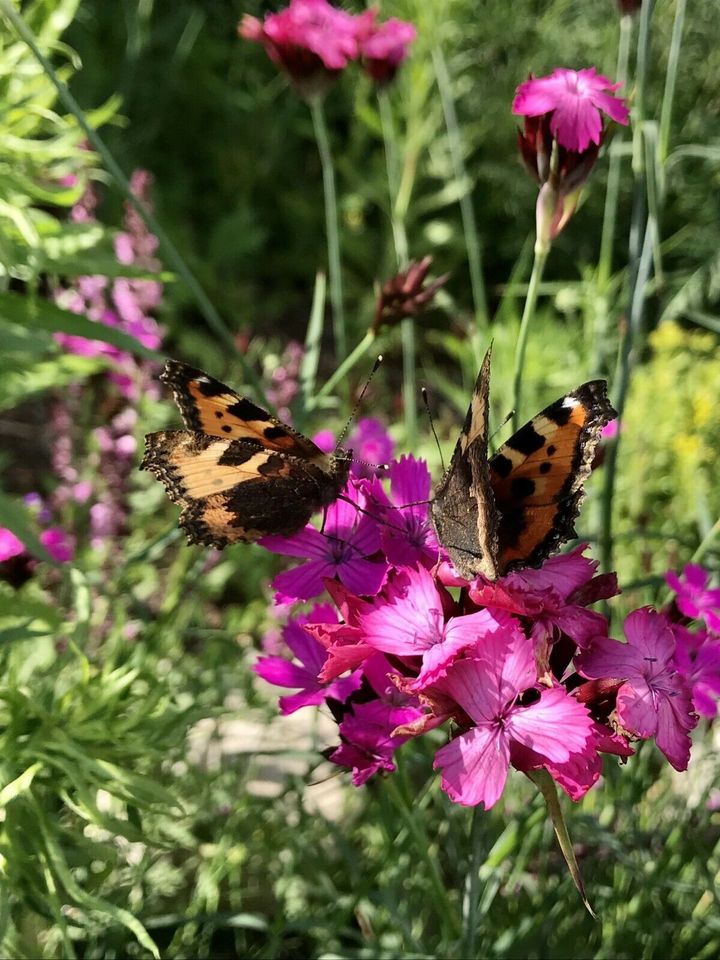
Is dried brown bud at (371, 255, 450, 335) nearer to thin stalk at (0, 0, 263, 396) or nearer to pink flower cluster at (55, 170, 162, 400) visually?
thin stalk at (0, 0, 263, 396)

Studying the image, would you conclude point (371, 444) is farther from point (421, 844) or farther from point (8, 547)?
point (421, 844)

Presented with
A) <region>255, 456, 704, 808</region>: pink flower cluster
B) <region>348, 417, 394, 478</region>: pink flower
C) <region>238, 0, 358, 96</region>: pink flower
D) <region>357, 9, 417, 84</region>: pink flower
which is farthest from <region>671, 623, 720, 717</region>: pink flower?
<region>357, 9, 417, 84</region>: pink flower

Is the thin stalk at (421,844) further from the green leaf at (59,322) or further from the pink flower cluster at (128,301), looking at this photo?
the pink flower cluster at (128,301)

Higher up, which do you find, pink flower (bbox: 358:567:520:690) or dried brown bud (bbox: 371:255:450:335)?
dried brown bud (bbox: 371:255:450:335)

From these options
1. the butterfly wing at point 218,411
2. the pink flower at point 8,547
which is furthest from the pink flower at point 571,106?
the pink flower at point 8,547

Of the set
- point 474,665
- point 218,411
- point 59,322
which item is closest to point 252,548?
point 59,322

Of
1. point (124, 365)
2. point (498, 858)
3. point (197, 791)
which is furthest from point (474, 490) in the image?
point (124, 365)

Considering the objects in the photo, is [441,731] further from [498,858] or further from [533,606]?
[533,606]
